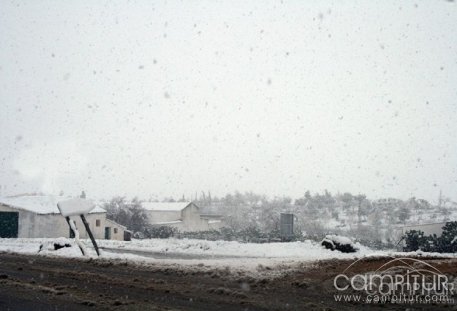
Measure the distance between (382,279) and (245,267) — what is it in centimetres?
528

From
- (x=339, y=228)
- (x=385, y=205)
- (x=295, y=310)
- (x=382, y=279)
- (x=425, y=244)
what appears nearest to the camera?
(x=295, y=310)

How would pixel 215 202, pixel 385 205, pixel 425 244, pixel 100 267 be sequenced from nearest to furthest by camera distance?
1. pixel 100 267
2. pixel 425 244
3. pixel 385 205
4. pixel 215 202

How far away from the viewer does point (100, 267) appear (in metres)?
14.5

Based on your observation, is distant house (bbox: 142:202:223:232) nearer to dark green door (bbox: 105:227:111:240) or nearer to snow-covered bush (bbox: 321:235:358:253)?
dark green door (bbox: 105:227:111:240)

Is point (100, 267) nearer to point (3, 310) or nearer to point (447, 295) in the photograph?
point (3, 310)

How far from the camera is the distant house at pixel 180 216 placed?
72125 mm

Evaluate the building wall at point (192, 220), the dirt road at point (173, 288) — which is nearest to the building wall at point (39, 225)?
the dirt road at point (173, 288)

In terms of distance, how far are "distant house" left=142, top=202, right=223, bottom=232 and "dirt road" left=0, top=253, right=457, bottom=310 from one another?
56.8 metres

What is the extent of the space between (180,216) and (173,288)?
206 feet

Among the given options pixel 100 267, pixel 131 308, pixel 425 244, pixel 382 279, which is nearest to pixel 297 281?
pixel 382 279

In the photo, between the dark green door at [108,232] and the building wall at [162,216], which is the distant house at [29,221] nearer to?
the dark green door at [108,232]

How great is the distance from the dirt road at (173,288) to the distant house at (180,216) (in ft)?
186

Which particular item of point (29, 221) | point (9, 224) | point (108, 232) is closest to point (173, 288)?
point (29, 221)

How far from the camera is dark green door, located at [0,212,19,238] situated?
40688mm
